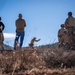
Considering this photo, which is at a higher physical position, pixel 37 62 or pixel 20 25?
pixel 20 25

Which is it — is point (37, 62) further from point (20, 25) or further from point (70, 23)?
point (70, 23)

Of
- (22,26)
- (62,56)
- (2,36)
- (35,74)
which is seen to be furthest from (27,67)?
(22,26)

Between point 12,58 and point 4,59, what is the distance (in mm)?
188

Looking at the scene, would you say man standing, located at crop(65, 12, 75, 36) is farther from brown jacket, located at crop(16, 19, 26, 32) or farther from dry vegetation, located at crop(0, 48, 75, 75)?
dry vegetation, located at crop(0, 48, 75, 75)

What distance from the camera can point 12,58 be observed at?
6.67m

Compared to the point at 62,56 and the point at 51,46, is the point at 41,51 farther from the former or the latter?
the point at 51,46

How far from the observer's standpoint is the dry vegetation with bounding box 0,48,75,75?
5.88 meters

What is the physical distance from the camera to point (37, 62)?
7.04 m

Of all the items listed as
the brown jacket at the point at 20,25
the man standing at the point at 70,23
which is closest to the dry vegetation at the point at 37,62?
the brown jacket at the point at 20,25

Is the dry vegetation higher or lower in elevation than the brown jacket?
lower

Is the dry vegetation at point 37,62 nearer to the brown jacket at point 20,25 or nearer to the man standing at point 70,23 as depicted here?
the brown jacket at point 20,25

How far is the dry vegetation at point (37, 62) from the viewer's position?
5879mm

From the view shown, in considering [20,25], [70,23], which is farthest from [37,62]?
[70,23]

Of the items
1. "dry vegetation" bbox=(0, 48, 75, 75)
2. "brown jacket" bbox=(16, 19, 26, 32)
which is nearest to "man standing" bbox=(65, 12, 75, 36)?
"brown jacket" bbox=(16, 19, 26, 32)
